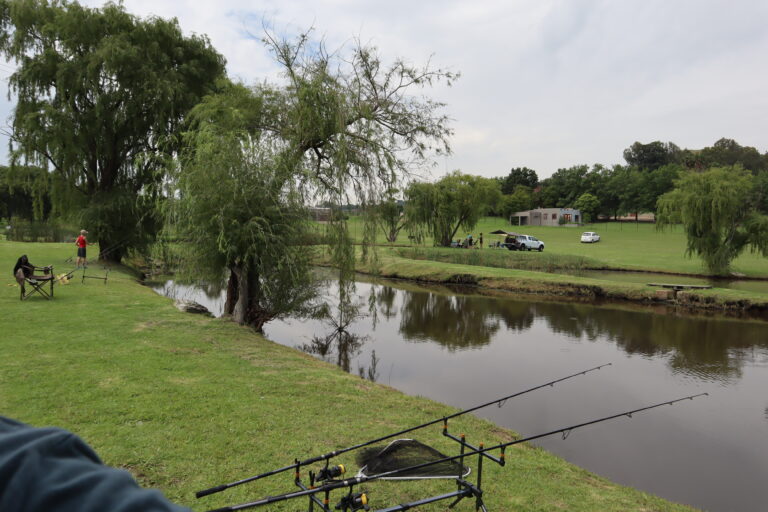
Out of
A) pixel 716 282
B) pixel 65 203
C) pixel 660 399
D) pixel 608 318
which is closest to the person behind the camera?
pixel 660 399

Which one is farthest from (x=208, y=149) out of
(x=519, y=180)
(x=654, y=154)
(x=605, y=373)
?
(x=654, y=154)

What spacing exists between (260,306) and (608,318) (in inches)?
556

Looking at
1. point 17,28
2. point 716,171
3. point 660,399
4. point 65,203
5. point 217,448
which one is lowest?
point 660,399

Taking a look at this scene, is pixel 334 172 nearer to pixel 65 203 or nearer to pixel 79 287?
pixel 79 287

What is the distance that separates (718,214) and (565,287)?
42.1 feet

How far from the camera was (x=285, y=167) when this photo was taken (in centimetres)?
1239

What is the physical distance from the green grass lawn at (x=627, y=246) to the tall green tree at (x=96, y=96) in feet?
39.7

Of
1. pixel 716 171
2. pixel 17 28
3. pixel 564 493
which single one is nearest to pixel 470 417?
pixel 564 493

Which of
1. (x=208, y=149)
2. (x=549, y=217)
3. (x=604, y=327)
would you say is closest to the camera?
(x=208, y=149)

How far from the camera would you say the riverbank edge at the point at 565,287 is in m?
21.1

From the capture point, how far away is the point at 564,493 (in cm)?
Result: 585

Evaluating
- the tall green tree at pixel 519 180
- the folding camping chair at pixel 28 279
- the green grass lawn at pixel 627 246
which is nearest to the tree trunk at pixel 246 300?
the green grass lawn at pixel 627 246

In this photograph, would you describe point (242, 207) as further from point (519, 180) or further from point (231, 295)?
A: point (519, 180)

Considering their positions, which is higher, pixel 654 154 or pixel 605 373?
pixel 654 154
